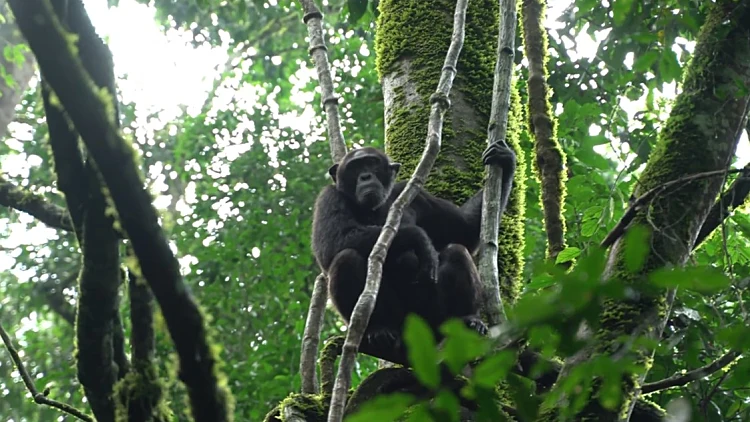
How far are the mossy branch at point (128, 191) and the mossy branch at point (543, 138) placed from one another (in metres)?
3.25

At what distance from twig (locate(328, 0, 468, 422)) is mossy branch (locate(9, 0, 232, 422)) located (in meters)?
0.93

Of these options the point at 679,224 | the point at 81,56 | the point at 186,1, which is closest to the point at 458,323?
the point at 81,56

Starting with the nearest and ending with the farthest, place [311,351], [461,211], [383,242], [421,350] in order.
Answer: [421,350]
[383,242]
[311,351]
[461,211]

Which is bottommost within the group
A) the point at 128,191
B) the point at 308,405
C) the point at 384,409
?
the point at 384,409

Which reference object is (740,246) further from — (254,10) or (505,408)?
(254,10)

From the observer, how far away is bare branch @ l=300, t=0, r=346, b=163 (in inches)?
202

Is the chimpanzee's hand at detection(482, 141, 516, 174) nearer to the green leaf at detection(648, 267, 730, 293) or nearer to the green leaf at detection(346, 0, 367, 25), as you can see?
the green leaf at detection(346, 0, 367, 25)

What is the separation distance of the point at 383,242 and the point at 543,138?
7.31ft

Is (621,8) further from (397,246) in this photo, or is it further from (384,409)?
(397,246)

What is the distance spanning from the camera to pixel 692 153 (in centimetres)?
380

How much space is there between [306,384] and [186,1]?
11951 millimetres

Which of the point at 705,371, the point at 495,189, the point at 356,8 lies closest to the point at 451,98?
the point at 356,8

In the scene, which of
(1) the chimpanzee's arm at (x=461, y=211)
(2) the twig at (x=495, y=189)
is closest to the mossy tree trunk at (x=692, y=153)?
(2) the twig at (x=495, y=189)

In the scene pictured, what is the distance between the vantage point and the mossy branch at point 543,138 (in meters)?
4.95
